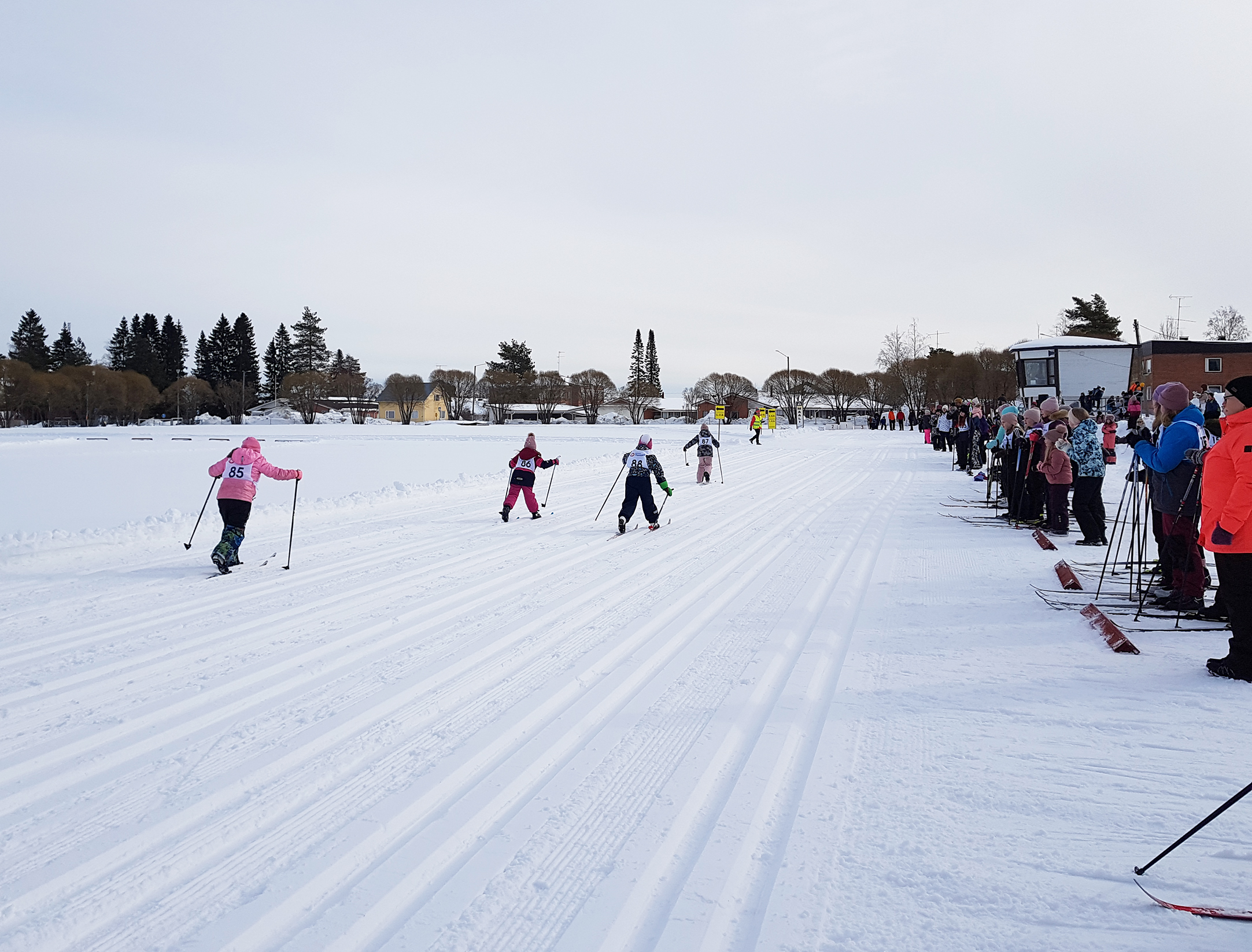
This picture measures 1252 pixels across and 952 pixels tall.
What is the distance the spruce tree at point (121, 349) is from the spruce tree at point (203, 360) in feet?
28.1

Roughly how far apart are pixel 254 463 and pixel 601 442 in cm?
3492

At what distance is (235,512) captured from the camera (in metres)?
8.93

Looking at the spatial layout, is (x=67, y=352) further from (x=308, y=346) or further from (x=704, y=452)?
(x=704, y=452)

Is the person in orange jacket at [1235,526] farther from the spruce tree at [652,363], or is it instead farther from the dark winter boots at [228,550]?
the spruce tree at [652,363]

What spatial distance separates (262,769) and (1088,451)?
33.8ft

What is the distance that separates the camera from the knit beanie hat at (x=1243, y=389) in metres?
5.04

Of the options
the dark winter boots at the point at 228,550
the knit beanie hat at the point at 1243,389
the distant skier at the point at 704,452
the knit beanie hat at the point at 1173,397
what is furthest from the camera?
the distant skier at the point at 704,452

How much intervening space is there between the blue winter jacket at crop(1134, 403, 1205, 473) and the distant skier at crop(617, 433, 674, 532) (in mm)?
6376

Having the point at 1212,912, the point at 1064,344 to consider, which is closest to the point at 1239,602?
the point at 1212,912

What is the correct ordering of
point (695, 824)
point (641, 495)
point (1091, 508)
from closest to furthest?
point (695, 824), point (1091, 508), point (641, 495)

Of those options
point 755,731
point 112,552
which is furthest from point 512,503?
point 755,731

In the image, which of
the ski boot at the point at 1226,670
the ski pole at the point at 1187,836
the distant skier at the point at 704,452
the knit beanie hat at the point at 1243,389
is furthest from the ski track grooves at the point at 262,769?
the distant skier at the point at 704,452

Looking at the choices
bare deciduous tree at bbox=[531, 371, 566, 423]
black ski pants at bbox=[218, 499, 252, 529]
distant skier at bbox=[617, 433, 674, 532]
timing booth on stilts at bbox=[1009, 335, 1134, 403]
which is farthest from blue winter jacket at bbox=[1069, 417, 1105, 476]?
bare deciduous tree at bbox=[531, 371, 566, 423]

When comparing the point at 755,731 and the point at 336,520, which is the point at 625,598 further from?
the point at 336,520
